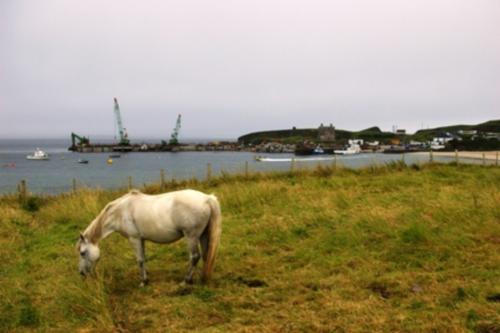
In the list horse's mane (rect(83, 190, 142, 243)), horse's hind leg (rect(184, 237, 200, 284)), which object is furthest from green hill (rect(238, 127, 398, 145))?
horse's hind leg (rect(184, 237, 200, 284))

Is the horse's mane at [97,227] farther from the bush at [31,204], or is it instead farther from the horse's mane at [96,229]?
the bush at [31,204]

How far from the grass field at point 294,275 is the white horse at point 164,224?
0.38 meters

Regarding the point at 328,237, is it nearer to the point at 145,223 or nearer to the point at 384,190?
the point at 145,223

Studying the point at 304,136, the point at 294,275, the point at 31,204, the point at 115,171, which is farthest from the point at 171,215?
the point at 304,136

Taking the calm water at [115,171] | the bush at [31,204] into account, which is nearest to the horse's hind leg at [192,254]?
the bush at [31,204]

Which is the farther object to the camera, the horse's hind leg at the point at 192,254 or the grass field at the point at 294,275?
the horse's hind leg at the point at 192,254

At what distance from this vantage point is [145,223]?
5766 mm

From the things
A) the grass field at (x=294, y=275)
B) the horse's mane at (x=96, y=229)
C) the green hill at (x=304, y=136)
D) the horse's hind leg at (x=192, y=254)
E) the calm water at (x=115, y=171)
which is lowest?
the calm water at (x=115, y=171)

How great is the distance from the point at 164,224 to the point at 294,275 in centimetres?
206

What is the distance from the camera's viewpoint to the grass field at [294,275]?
14.3ft

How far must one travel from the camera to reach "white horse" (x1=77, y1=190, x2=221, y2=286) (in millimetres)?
5602

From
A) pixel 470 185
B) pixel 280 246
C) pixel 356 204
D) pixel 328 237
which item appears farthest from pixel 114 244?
pixel 470 185

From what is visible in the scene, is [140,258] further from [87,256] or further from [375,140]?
[375,140]

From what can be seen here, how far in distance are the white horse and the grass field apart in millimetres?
379
